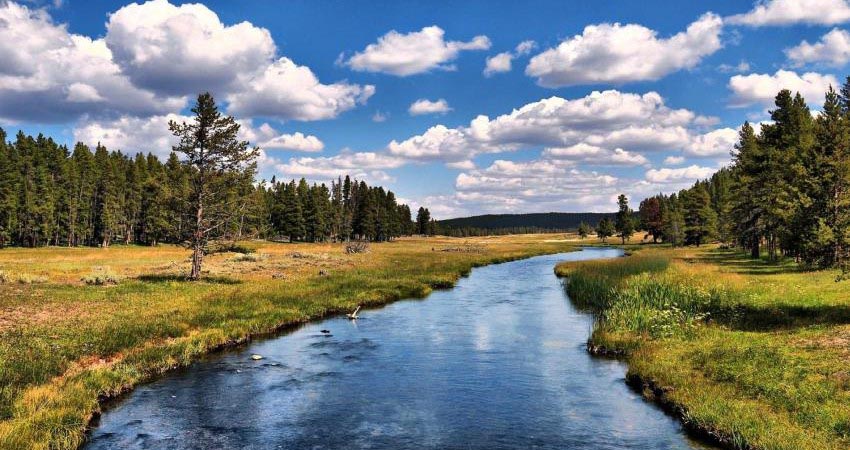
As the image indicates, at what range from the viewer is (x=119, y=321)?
985 inches

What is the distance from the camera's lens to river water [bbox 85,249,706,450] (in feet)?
47.7

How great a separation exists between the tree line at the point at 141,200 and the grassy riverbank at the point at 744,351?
28.1 meters

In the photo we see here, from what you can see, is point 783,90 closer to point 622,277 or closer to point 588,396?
point 622,277

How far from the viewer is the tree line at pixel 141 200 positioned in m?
41.2

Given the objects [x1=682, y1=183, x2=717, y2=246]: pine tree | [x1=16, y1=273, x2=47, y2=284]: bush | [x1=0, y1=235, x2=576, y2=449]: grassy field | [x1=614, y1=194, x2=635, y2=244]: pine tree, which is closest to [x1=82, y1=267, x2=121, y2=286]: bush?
[x1=0, y1=235, x2=576, y2=449]: grassy field

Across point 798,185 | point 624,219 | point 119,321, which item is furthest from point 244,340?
point 624,219

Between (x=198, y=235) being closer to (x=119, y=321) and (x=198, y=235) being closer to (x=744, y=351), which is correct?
(x=119, y=321)

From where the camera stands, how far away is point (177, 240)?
41.5 m

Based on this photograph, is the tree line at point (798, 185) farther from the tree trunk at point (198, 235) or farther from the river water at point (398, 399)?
the tree trunk at point (198, 235)

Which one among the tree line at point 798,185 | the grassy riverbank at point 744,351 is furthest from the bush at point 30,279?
the tree line at point 798,185

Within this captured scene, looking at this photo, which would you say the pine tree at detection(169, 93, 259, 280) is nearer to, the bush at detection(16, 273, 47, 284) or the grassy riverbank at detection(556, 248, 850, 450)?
the bush at detection(16, 273, 47, 284)

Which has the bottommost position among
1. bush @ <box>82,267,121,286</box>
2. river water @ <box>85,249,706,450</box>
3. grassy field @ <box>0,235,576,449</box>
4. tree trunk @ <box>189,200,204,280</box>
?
river water @ <box>85,249,706,450</box>

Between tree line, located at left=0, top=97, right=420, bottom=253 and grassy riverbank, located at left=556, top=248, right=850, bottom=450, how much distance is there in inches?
1108

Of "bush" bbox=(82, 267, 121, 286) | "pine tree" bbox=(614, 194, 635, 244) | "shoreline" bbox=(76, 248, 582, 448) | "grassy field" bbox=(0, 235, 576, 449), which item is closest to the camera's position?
"grassy field" bbox=(0, 235, 576, 449)
